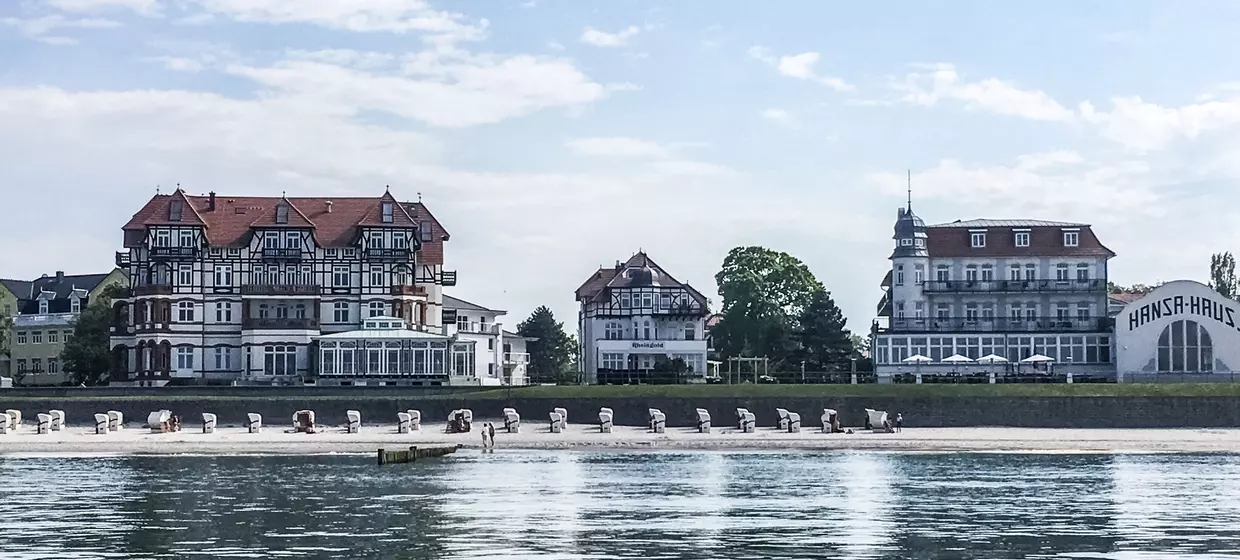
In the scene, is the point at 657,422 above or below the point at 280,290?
below

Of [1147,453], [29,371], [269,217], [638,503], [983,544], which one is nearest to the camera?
[983,544]

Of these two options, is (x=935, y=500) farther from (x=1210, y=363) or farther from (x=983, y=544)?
(x=1210, y=363)

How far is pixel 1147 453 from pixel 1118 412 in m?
10.9

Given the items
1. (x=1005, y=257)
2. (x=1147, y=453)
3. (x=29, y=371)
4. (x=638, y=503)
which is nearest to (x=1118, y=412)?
(x=1147, y=453)

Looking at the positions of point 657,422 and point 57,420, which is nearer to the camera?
point 657,422

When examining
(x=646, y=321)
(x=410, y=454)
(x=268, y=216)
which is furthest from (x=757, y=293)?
(x=410, y=454)

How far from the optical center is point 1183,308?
3484 inches

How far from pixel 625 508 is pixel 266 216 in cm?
5503

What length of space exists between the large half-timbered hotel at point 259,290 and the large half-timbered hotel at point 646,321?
7.38 meters

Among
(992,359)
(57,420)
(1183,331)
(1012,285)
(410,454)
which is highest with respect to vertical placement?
(1012,285)

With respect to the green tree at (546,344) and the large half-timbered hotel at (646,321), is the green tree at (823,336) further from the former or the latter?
the green tree at (546,344)

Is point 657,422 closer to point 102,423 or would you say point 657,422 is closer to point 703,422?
point 703,422

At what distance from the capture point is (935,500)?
45.8 m

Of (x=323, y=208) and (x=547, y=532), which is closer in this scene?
(x=547, y=532)
